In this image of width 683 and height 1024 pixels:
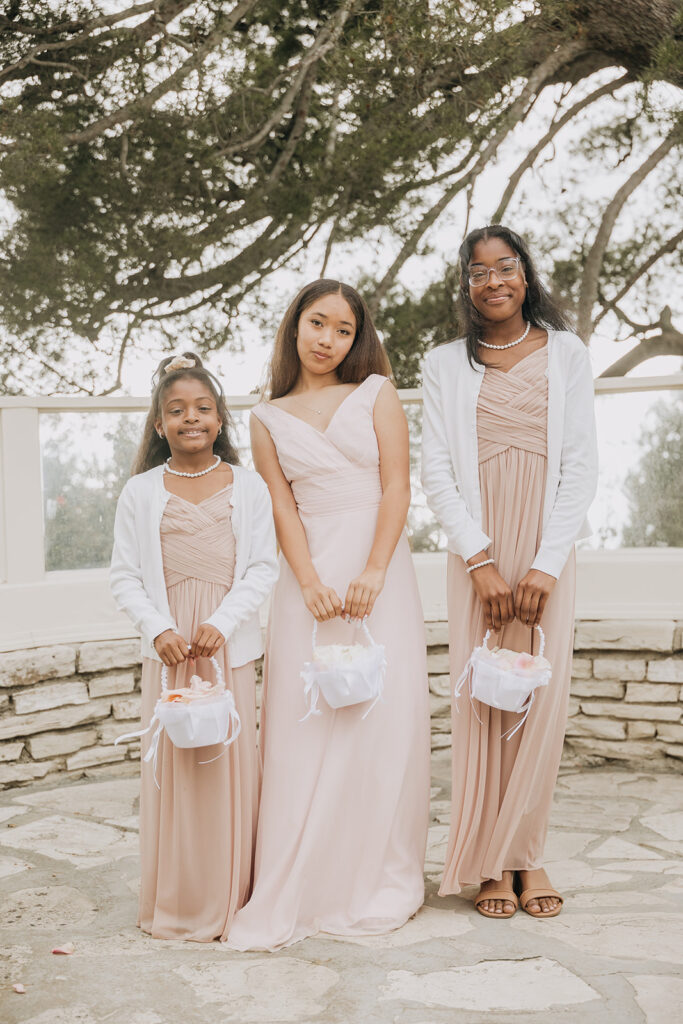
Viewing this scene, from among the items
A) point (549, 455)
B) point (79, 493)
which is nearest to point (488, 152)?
point (79, 493)

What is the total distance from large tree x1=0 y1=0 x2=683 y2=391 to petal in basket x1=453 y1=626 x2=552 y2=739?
A: 13.5 ft

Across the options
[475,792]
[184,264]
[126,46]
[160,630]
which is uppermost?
[126,46]

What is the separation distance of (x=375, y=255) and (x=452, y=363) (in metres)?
4.04

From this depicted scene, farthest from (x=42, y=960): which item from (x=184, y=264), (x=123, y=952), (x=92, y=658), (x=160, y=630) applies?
(x=184, y=264)

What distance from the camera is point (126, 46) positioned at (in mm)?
6629

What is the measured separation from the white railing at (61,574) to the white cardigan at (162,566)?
179 centimetres

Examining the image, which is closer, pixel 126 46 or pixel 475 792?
pixel 475 792

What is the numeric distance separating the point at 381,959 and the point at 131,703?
235 centimetres

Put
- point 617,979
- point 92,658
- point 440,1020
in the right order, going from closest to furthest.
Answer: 1. point 440,1020
2. point 617,979
3. point 92,658

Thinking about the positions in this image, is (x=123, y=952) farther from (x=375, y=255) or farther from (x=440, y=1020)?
(x=375, y=255)

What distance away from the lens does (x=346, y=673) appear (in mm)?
2789

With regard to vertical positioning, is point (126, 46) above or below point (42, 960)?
above

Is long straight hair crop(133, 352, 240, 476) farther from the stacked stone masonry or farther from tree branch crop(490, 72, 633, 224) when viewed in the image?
tree branch crop(490, 72, 633, 224)

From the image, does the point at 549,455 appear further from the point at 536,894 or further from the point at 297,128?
the point at 297,128
